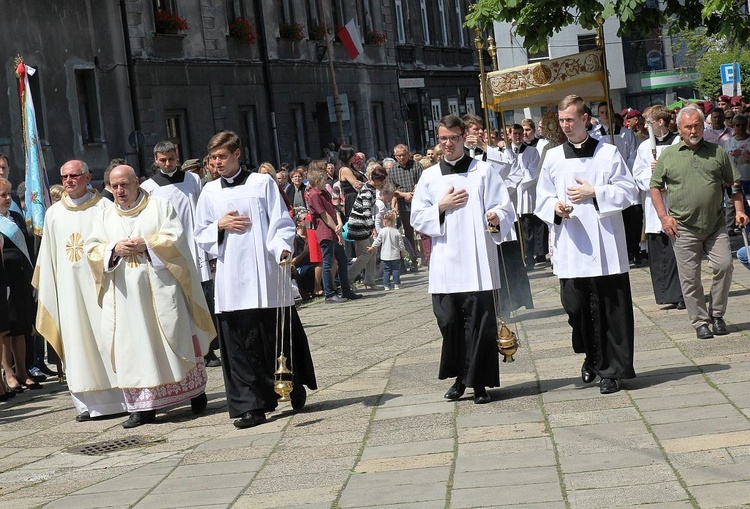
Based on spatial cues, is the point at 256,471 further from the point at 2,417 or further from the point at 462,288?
the point at 2,417

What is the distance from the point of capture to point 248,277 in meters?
9.40

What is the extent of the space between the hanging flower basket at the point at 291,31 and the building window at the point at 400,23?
31.5 ft

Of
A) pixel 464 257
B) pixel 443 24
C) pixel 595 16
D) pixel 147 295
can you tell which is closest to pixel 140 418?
pixel 147 295

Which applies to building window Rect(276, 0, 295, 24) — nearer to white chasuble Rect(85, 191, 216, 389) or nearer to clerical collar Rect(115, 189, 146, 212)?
clerical collar Rect(115, 189, 146, 212)

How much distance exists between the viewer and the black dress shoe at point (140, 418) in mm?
10028

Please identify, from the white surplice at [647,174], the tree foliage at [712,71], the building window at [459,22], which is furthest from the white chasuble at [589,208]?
the tree foliage at [712,71]

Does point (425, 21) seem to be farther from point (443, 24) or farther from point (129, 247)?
point (129, 247)

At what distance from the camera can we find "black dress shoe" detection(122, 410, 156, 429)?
10.0m

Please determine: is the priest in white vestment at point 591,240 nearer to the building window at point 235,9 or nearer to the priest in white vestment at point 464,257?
the priest in white vestment at point 464,257

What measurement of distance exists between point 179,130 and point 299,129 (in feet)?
20.0

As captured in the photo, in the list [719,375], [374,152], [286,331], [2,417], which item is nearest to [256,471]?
[286,331]

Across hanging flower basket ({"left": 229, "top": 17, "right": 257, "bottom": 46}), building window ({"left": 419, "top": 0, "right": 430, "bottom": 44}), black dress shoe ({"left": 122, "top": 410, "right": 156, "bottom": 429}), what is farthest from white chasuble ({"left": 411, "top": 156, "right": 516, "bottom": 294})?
building window ({"left": 419, "top": 0, "right": 430, "bottom": 44})

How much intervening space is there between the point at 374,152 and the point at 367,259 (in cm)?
2305

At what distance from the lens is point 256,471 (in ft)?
25.2
